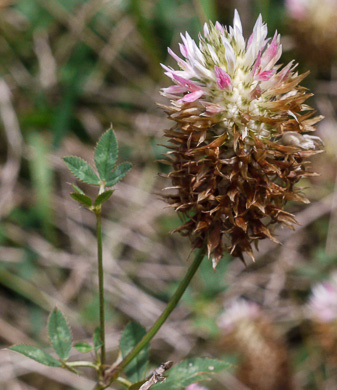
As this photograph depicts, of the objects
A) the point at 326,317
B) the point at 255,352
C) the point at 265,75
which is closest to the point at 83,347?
the point at 265,75

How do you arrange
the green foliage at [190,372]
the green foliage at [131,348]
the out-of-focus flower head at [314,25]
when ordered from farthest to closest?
1. the out-of-focus flower head at [314,25]
2. the green foliage at [131,348]
3. the green foliage at [190,372]

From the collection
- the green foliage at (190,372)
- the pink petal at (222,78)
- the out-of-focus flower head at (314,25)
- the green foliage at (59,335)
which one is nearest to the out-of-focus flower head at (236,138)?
the pink petal at (222,78)

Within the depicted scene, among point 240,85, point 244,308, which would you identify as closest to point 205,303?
point 244,308

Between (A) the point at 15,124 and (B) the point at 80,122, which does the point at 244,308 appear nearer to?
(B) the point at 80,122

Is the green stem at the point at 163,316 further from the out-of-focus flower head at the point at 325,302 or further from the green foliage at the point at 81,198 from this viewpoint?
the out-of-focus flower head at the point at 325,302

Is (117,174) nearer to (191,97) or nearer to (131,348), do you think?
(191,97)

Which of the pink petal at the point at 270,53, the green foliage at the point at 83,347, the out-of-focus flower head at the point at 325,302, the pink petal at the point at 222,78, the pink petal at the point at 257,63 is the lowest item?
the green foliage at the point at 83,347

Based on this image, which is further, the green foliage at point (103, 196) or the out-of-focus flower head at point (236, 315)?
the out-of-focus flower head at point (236, 315)
